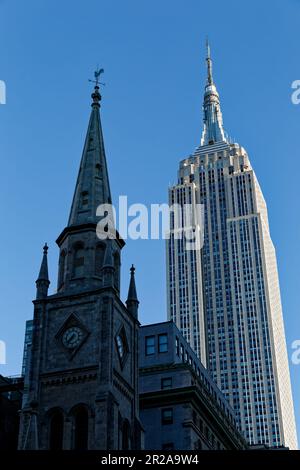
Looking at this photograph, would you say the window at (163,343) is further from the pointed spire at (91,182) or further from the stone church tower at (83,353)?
the pointed spire at (91,182)

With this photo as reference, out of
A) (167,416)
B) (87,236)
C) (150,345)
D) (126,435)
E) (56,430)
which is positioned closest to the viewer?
(56,430)

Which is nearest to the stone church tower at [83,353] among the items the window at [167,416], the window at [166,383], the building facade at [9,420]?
the building facade at [9,420]

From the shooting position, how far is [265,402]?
181375 mm

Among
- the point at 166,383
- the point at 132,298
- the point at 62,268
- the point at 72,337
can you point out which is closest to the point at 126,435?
the point at 72,337

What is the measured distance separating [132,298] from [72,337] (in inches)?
360

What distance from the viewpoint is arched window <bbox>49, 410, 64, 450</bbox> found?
64312mm

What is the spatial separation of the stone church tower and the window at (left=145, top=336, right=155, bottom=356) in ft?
49.1

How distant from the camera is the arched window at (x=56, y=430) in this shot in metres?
64.3

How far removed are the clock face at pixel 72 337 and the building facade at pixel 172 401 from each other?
17.1 m

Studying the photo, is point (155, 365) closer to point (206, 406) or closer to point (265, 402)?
point (206, 406)

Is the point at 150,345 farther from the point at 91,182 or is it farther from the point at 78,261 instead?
the point at 91,182

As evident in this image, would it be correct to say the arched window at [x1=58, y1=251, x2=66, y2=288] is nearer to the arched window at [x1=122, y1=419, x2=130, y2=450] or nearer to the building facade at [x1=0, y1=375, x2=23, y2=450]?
the building facade at [x1=0, y1=375, x2=23, y2=450]

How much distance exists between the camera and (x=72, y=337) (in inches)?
2687

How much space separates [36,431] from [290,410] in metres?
140
